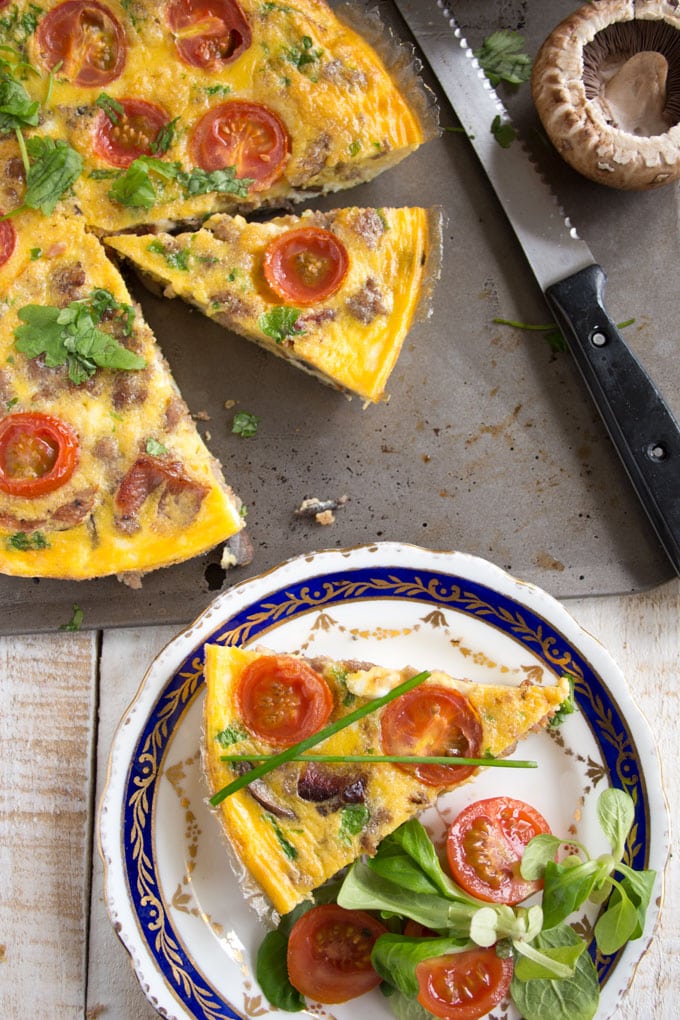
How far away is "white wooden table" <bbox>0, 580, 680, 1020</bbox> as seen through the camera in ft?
14.2

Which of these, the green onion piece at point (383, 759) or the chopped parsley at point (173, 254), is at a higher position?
the chopped parsley at point (173, 254)

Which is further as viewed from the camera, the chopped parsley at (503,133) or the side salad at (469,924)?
the chopped parsley at (503,133)

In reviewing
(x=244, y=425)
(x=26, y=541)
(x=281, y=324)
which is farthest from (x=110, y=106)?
(x=26, y=541)

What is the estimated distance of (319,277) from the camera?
4141 millimetres

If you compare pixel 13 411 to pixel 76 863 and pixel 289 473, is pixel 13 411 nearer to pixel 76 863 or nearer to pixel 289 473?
pixel 289 473

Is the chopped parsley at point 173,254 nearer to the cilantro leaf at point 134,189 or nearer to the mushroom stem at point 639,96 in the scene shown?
the cilantro leaf at point 134,189

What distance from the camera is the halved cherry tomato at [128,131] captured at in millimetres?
4172

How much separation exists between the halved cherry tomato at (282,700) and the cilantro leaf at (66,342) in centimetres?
141

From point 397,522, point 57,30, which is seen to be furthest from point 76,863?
point 57,30

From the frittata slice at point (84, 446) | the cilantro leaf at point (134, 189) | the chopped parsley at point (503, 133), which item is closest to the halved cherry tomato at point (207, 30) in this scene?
the cilantro leaf at point (134, 189)

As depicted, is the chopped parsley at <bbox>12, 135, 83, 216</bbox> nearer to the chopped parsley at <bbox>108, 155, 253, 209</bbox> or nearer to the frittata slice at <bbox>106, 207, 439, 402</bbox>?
the chopped parsley at <bbox>108, 155, 253, 209</bbox>

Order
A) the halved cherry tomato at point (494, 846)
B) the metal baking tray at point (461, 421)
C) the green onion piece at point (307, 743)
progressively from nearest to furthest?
the green onion piece at point (307, 743), the halved cherry tomato at point (494, 846), the metal baking tray at point (461, 421)

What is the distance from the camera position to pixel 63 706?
4.42 metres

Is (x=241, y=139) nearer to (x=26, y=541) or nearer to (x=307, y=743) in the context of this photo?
(x=26, y=541)
